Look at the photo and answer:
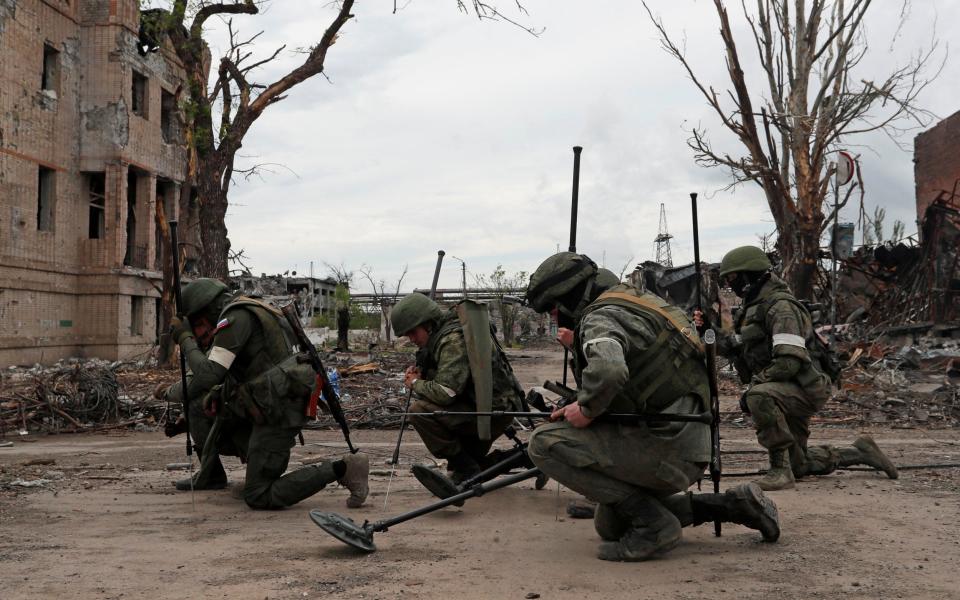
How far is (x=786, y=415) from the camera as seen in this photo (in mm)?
6133

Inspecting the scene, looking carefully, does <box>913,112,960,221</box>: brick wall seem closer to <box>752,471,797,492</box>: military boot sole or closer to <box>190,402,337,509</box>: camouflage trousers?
<box>752,471,797,492</box>: military boot sole

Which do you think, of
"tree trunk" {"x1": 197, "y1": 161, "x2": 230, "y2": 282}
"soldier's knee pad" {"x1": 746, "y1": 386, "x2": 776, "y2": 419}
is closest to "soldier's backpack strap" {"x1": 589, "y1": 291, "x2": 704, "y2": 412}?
"soldier's knee pad" {"x1": 746, "y1": 386, "x2": 776, "y2": 419}

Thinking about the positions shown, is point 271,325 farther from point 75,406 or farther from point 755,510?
point 75,406

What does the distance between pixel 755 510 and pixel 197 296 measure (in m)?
4.03

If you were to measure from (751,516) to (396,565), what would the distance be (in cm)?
178

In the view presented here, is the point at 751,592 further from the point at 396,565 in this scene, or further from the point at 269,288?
the point at 269,288

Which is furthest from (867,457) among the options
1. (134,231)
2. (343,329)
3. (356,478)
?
(134,231)

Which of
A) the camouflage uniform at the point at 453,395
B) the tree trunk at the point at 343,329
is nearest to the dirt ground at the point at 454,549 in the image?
the camouflage uniform at the point at 453,395

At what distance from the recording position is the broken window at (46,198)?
2169cm

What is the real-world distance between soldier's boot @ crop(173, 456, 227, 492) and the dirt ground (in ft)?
0.35

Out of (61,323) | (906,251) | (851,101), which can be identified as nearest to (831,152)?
(851,101)

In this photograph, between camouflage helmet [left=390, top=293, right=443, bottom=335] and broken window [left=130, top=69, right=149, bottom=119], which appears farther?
broken window [left=130, top=69, right=149, bottom=119]

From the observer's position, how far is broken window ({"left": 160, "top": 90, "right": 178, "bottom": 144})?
86.0 ft

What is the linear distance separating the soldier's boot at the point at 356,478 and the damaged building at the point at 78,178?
17.9 m
